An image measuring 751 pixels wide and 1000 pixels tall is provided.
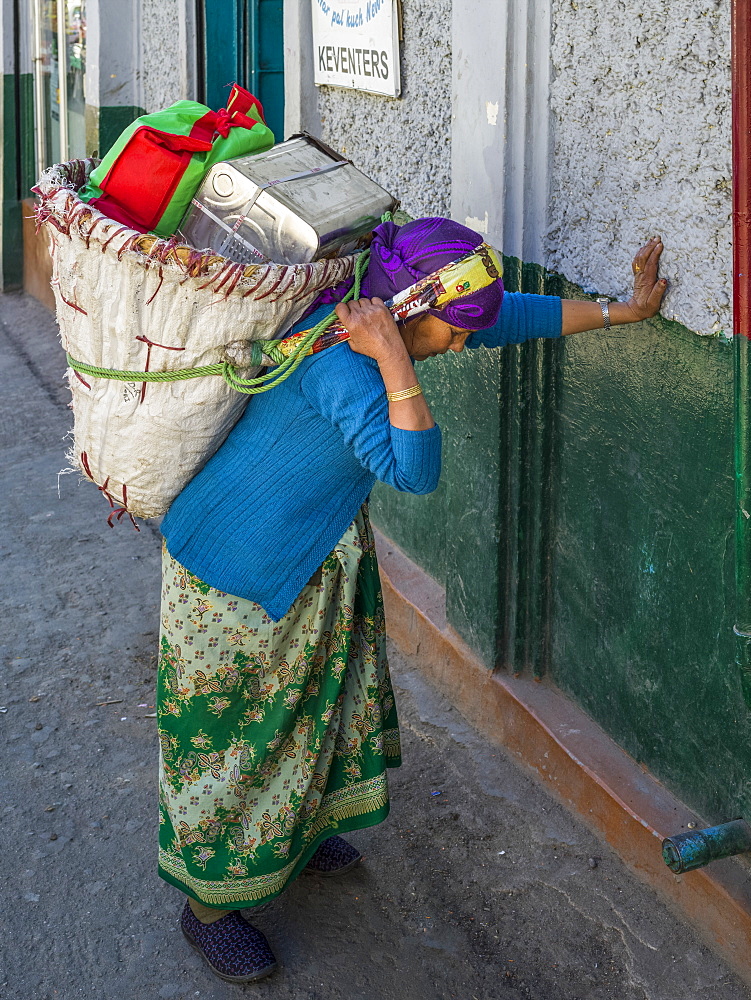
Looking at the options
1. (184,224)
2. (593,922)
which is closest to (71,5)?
(184,224)

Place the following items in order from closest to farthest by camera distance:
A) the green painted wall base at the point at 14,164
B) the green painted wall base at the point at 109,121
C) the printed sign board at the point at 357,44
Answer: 1. the printed sign board at the point at 357,44
2. the green painted wall base at the point at 109,121
3. the green painted wall base at the point at 14,164

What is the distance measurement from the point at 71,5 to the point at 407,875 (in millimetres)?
6760

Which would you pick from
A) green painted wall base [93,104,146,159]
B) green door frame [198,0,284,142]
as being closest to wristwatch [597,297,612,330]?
green door frame [198,0,284,142]

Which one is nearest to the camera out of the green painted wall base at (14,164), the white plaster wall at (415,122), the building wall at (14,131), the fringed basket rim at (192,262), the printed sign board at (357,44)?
the fringed basket rim at (192,262)

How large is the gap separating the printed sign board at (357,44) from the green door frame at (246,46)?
1523mm

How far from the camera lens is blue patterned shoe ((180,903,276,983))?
249cm

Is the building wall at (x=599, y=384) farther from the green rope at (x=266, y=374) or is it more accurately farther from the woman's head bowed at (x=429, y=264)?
the green rope at (x=266, y=374)

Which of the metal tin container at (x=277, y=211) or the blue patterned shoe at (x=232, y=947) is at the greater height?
the metal tin container at (x=277, y=211)

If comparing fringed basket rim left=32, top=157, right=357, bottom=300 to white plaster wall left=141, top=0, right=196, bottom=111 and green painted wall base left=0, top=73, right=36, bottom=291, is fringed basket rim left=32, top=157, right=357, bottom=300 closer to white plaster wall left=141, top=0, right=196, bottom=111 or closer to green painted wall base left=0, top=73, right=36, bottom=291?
white plaster wall left=141, top=0, right=196, bottom=111

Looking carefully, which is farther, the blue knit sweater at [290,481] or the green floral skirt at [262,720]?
the green floral skirt at [262,720]

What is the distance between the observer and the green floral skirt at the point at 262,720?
2.38 meters

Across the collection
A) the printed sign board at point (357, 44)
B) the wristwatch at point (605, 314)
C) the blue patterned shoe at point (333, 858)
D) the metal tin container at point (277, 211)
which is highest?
the printed sign board at point (357, 44)

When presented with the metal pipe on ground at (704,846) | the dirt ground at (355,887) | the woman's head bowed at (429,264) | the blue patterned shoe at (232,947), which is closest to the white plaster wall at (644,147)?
the woman's head bowed at (429,264)

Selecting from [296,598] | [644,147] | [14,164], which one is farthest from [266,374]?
[14,164]
